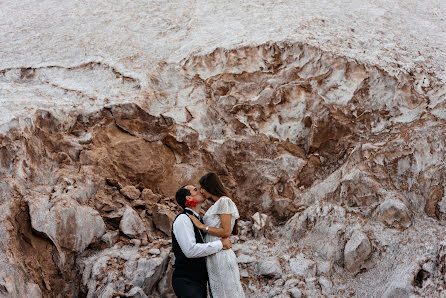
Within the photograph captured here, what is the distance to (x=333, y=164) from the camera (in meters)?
6.36

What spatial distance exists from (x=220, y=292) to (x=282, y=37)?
18.9ft

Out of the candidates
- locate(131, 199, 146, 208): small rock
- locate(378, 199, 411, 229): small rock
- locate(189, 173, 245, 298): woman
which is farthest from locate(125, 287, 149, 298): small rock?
locate(378, 199, 411, 229): small rock

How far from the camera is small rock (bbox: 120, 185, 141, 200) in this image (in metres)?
5.78

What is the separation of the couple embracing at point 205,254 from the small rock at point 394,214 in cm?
239

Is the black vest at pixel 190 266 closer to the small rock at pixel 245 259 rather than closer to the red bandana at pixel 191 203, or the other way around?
the red bandana at pixel 191 203

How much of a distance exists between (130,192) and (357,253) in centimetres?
325

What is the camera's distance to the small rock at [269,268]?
16.1 feet

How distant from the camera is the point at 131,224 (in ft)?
17.6

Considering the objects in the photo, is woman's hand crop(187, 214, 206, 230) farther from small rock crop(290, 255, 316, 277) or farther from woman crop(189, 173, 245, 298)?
small rock crop(290, 255, 316, 277)

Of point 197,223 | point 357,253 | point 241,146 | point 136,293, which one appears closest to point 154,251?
point 136,293

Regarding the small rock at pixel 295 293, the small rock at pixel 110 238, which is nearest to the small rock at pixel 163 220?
the small rock at pixel 110 238

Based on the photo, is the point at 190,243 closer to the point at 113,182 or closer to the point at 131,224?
the point at 131,224

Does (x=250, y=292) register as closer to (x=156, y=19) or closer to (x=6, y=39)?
(x=156, y=19)

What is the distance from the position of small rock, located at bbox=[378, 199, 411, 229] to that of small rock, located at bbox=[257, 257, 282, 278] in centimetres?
154
